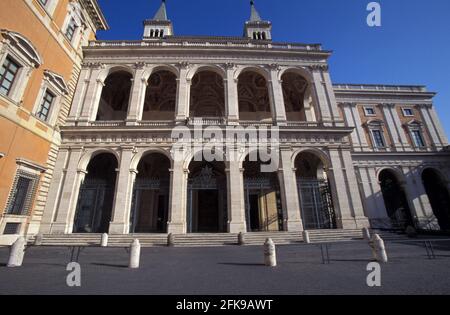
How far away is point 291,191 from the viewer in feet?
45.1

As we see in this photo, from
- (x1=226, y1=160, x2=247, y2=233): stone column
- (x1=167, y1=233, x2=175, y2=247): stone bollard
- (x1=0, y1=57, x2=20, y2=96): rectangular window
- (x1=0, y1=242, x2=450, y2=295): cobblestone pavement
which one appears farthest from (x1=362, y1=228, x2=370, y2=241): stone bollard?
(x1=0, y1=57, x2=20, y2=96): rectangular window

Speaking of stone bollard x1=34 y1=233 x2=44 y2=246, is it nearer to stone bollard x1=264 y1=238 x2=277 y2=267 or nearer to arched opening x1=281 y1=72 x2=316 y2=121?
stone bollard x1=264 y1=238 x2=277 y2=267

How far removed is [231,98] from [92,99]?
34.2 ft

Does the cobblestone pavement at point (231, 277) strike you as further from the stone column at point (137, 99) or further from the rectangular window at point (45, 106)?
the stone column at point (137, 99)

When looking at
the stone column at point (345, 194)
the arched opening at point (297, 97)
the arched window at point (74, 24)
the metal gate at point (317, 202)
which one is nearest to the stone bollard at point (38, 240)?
the arched window at point (74, 24)

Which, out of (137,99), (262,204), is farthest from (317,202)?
(137,99)

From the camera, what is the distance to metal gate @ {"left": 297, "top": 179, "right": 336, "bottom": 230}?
568 inches

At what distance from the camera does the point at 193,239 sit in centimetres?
1162

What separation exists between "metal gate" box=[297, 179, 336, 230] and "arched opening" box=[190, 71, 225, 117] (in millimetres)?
10391

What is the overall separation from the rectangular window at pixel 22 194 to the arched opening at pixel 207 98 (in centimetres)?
1286

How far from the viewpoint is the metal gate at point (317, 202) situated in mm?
14430

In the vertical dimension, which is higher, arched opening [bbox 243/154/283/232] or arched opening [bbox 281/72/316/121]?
arched opening [bbox 281/72/316/121]

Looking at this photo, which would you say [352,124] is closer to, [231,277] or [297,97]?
[297,97]
